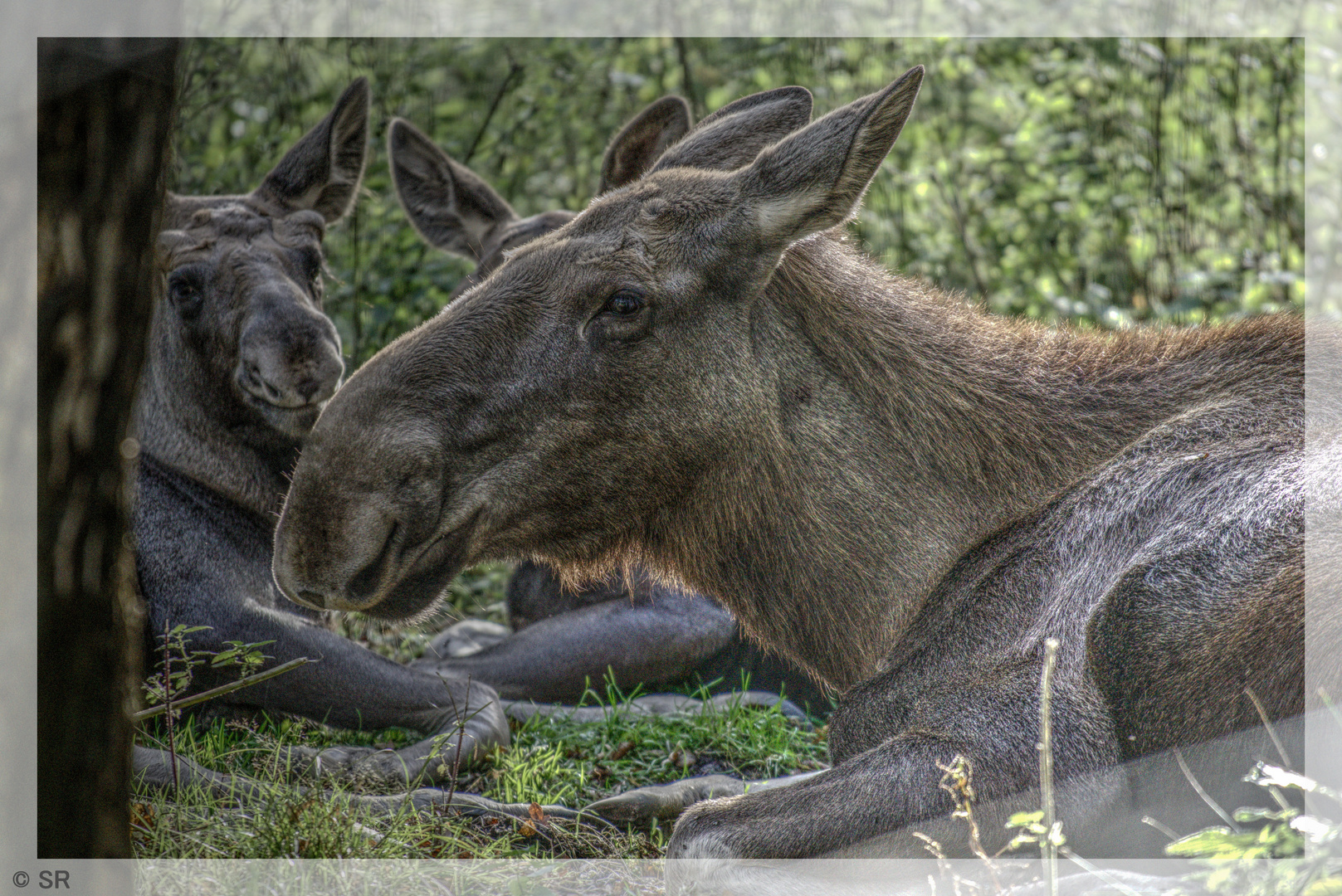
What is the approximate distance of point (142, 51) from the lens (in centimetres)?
239

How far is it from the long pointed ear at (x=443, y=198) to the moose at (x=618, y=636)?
19.0 inches

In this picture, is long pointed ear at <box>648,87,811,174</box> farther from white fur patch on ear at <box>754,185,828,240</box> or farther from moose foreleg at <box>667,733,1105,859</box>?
moose foreleg at <box>667,733,1105,859</box>

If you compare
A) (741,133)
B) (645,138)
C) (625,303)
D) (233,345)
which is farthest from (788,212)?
(645,138)

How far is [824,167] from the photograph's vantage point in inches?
132

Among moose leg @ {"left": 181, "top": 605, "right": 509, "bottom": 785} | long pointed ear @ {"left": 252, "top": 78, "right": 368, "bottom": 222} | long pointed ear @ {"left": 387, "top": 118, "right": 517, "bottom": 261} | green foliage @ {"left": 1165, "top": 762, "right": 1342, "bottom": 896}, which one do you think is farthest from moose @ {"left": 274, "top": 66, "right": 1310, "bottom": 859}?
long pointed ear @ {"left": 387, "top": 118, "right": 517, "bottom": 261}

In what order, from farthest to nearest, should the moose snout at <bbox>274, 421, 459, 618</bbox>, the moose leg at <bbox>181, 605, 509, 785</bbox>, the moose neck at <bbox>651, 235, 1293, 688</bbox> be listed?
the moose leg at <bbox>181, 605, 509, 785</bbox>
the moose neck at <bbox>651, 235, 1293, 688</bbox>
the moose snout at <bbox>274, 421, 459, 618</bbox>

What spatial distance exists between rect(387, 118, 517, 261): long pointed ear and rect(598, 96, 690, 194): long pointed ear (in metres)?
0.88

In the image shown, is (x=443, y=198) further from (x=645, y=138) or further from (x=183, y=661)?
(x=183, y=661)

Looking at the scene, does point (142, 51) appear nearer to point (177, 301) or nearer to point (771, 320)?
point (771, 320)

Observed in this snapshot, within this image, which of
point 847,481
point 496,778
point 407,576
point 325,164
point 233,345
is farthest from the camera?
point 325,164

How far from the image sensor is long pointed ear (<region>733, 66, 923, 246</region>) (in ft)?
10.9

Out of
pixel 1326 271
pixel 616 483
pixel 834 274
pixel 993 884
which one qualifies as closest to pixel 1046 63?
pixel 1326 271

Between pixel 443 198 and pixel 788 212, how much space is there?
3731mm

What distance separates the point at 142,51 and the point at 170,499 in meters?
2.63
